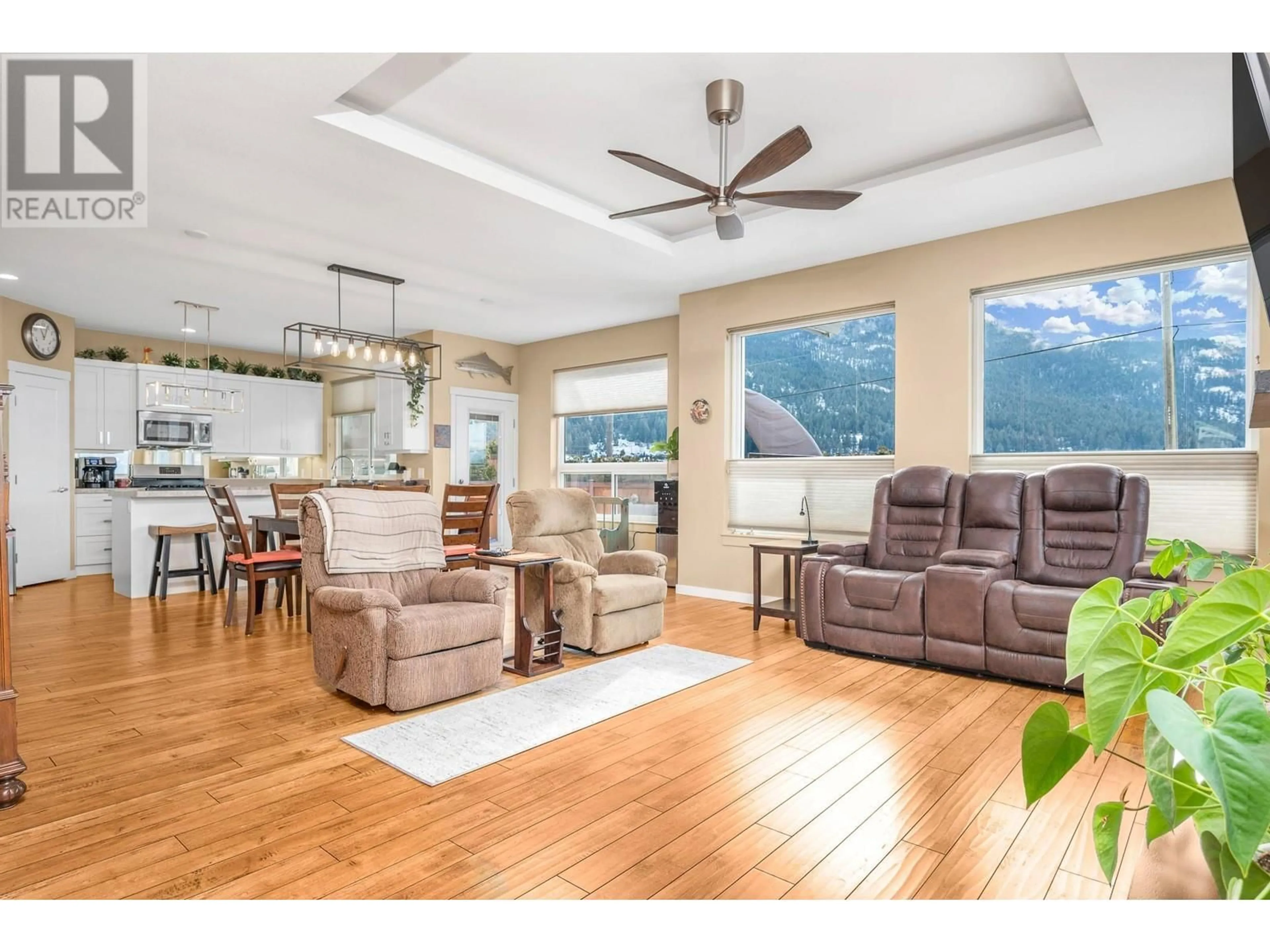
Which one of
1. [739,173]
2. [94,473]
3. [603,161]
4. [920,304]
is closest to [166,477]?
[94,473]

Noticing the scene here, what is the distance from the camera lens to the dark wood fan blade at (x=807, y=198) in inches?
136

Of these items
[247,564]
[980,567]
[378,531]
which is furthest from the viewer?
[247,564]

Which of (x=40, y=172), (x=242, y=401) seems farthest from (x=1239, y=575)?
(x=242, y=401)

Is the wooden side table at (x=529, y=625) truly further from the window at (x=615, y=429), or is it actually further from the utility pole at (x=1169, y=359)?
the utility pole at (x=1169, y=359)

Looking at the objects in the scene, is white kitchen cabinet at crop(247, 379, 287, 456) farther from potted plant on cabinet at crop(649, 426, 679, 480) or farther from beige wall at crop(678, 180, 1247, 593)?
beige wall at crop(678, 180, 1247, 593)

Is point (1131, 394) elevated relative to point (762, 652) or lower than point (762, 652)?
elevated

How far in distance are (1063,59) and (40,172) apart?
5068 millimetres

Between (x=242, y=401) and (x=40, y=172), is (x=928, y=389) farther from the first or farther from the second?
(x=242, y=401)

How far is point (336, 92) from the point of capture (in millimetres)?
3084

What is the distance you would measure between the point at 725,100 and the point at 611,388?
15.8 feet

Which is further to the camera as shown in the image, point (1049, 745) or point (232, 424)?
point (232, 424)

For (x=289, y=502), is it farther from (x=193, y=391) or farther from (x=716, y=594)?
(x=193, y=391)

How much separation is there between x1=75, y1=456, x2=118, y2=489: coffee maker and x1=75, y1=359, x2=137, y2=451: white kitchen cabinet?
11.1 inches

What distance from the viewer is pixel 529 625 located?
4047 mm
